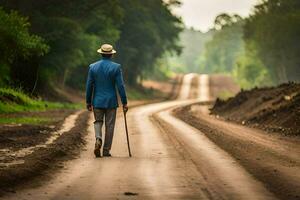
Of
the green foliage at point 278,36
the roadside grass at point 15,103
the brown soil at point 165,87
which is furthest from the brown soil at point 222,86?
the roadside grass at point 15,103

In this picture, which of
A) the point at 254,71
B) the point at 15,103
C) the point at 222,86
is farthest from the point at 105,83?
the point at 222,86

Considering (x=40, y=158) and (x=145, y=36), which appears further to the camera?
(x=145, y=36)

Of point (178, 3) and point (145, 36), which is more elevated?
point (178, 3)

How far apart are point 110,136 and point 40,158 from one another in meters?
1.79

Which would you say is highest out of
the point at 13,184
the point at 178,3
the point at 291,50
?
the point at 178,3

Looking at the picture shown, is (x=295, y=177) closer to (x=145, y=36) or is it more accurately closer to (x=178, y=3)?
(x=145, y=36)

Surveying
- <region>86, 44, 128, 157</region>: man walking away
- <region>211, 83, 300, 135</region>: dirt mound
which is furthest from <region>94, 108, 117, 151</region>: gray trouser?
<region>211, 83, 300, 135</region>: dirt mound

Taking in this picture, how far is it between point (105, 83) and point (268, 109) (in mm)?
16850

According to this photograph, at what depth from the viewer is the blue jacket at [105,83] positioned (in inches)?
512

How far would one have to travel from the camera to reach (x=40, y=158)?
11.7m

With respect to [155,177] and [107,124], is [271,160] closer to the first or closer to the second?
A: [107,124]

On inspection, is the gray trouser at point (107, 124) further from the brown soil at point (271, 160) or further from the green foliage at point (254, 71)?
the green foliage at point (254, 71)

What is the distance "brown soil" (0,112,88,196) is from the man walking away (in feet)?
2.87

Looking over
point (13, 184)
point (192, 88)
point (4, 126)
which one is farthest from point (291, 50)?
point (13, 184)
